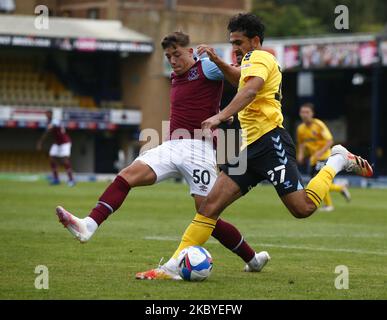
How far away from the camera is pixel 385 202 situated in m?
23.3

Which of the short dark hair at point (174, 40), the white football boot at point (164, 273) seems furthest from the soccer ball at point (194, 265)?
the short dark hair at point (174, 40)

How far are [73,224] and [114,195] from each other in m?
0.57

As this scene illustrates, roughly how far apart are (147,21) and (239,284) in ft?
124

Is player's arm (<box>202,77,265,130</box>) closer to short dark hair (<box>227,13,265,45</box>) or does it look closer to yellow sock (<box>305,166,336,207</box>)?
short dark hair (<box>227,13,265,45</box>)

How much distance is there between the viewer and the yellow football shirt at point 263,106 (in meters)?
8.69

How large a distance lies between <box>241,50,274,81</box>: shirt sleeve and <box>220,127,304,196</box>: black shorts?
570 mm

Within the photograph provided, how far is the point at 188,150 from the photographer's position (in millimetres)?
9266

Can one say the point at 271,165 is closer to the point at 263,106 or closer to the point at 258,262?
the point at 263,106

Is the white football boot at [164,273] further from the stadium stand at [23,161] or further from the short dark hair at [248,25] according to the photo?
the stadium stand at [23,161]

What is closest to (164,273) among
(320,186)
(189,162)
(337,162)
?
(189,162)

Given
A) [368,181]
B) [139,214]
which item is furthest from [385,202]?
[368,181]

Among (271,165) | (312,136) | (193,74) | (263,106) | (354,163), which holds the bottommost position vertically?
(312,136)

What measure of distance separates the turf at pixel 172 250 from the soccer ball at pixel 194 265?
0.33 feet
